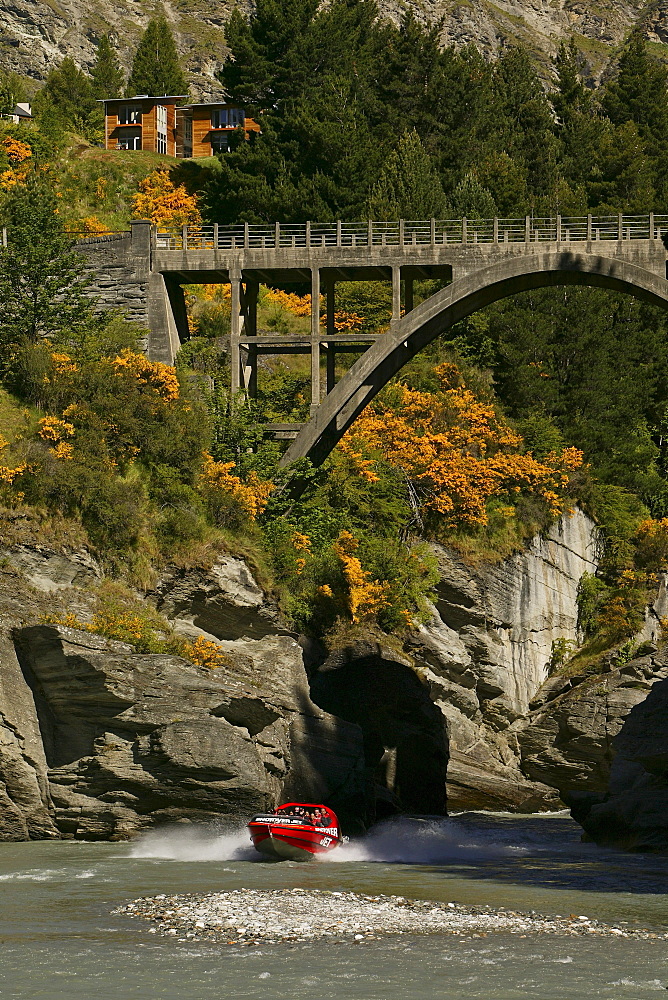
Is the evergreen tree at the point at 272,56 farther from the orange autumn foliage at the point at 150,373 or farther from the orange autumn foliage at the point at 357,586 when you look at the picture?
the orange autumn foliage at the point at 357,586

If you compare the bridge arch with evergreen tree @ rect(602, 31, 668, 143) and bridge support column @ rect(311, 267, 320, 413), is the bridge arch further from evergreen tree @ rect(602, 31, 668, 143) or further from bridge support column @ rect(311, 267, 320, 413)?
evergreen tree @ rect(602, 31, 668, 143)

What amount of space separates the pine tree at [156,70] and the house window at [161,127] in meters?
9.58

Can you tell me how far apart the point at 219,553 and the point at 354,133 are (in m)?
31.6

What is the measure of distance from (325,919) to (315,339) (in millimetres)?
26940

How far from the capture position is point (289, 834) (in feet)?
117

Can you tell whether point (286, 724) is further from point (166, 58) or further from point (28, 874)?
point (166, 58)

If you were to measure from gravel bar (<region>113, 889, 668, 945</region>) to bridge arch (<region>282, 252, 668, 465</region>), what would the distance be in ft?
80.4

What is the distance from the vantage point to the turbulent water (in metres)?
21.7

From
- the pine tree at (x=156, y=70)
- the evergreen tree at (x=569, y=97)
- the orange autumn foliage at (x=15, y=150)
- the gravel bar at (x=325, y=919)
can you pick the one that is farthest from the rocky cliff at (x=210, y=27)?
the gravel bar at (x=325, y=919)

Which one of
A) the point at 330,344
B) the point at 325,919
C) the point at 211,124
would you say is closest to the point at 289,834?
the point at 325,919

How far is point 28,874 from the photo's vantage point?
3178cm

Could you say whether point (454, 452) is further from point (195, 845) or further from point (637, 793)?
point (195, 845)

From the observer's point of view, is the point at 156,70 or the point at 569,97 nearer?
the point at 569,97

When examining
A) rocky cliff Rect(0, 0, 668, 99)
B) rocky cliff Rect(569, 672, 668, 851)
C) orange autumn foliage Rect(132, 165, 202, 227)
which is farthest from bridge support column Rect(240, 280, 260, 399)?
rocky cliff Rect(0, 0, 668, 99)
